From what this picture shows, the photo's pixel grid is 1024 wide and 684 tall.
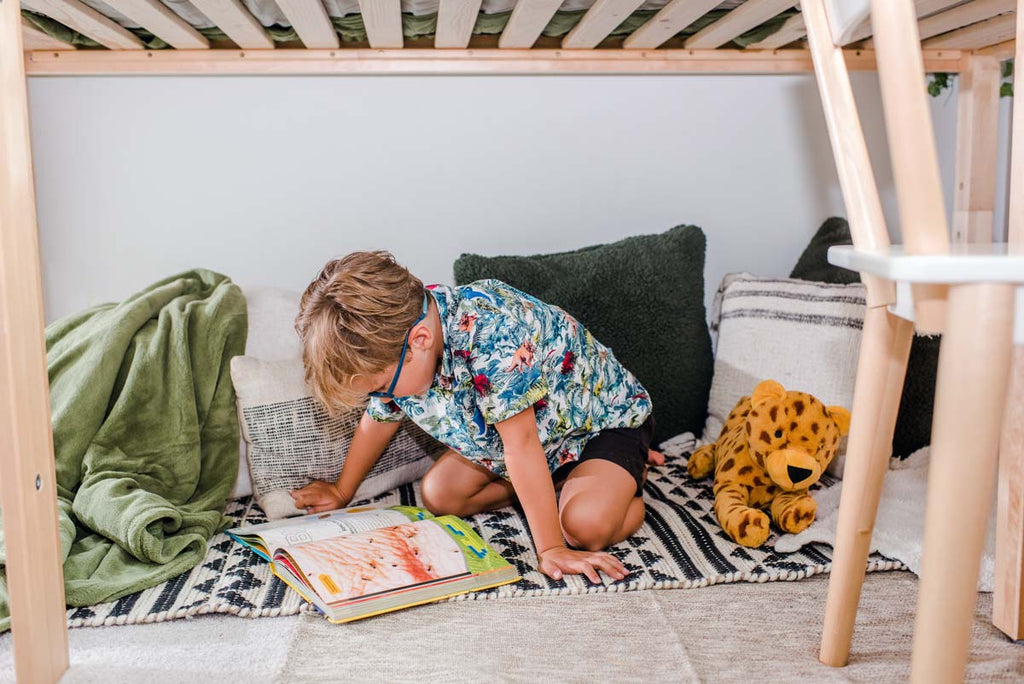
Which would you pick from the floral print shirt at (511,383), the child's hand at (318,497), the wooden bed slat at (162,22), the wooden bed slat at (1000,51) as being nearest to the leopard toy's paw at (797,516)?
the floral print shirt at (511,383)

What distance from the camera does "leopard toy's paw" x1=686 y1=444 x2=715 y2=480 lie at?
1.37 metres

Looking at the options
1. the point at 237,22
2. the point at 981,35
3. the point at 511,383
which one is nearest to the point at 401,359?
the point at 511,383

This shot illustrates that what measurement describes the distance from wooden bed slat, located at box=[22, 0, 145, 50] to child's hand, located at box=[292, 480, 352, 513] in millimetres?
738

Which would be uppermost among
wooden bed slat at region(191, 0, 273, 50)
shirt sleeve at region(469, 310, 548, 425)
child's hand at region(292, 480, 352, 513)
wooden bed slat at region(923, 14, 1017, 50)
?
wooden bed slat at region(923, 14, 1017, 50)

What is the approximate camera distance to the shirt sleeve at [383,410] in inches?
48.3

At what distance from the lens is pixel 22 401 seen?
79 cm

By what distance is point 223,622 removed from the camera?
98 cm

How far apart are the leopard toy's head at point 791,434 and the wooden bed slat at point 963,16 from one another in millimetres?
629

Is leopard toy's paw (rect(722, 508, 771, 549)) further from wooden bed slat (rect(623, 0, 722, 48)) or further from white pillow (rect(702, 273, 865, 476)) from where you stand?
wooden bed slat (rect(623, 0, 722, 48))

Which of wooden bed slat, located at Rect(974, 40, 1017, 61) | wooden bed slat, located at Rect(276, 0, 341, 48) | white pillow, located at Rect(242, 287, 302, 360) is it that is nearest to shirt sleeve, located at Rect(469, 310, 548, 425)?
white pillow, located at Rect(242, 287, 302, 360)

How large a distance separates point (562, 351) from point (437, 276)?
1.69 feet

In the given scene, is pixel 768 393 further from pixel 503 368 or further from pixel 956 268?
pixel 956 268

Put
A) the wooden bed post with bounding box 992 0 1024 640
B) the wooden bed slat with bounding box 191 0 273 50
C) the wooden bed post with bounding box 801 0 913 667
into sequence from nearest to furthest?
the wooden bed post with bounding box 801 0 913 667 < the wooden bed post with bounding box 992 0 1024 640 < the wooden bed slat with bounding box 191 0 273 50

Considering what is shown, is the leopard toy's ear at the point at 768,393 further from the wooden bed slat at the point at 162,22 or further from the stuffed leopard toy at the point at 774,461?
the wooden bed slat at the point at 162,22
